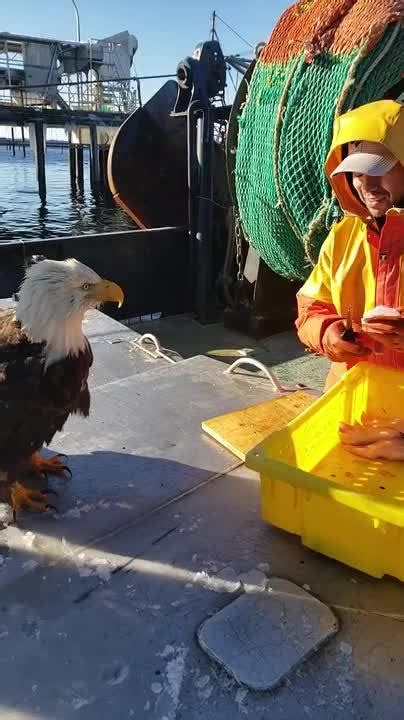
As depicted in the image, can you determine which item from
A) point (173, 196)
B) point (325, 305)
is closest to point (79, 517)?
point (325, 305)

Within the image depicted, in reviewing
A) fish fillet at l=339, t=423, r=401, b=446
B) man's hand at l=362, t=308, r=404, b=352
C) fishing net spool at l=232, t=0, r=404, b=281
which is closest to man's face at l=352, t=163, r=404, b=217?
man's hand at l=362, t=308, r=404, b=352

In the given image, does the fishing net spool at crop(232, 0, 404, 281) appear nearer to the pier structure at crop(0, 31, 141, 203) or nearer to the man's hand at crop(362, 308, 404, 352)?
the man's hand at crop(362, 308, 404, 352)

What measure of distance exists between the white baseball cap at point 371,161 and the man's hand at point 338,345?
2.10ft

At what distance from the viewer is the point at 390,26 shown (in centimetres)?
389

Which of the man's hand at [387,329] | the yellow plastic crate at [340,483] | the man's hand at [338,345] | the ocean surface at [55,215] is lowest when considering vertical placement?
the ocean surface at [55,215]

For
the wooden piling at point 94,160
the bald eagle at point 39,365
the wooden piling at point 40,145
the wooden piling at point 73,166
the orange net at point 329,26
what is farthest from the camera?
the wooden piling at point 73,166

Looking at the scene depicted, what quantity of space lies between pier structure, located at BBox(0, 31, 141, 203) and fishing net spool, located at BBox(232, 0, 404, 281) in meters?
24.4

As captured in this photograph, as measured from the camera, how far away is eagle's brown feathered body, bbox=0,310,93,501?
2.13m

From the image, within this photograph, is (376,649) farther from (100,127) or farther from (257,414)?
(100,127)

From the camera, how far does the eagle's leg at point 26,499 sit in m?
2.27

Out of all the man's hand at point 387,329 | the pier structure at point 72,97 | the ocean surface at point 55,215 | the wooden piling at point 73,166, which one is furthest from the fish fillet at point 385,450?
the wooden piling at point 73,166

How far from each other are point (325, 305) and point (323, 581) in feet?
4.12

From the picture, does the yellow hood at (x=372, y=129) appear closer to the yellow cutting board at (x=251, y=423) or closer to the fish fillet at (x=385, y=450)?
the fish fillet at (x=385, y=450)

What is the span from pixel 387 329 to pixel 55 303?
137 centimetres
